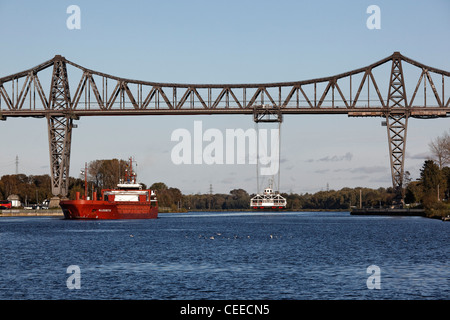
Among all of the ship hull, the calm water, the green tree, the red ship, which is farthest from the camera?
the green tree

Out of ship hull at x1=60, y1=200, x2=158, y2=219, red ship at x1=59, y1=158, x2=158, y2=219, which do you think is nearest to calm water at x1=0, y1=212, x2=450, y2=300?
ship hull at x1=60, y1=200, x2=158, y2=219

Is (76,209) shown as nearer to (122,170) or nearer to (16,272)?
(122,170)

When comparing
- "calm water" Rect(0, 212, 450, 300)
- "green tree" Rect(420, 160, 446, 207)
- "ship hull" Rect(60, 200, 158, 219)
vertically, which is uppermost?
"green tree" Rect(420, 160, 446, 207)

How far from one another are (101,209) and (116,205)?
3.09 m

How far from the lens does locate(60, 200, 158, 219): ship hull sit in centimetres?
12364

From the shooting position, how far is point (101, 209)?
416ft

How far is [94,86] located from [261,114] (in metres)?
34.0

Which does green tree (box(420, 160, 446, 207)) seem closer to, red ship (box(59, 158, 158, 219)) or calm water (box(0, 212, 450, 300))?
red ship (box(59, 158, 158, 219))

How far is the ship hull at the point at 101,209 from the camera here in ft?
406

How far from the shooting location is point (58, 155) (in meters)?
138

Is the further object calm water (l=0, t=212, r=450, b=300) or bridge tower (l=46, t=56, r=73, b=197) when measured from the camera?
bridge tower (l=46, t=56, r=73, b=197)

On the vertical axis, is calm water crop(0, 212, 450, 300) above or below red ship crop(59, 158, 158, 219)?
below
